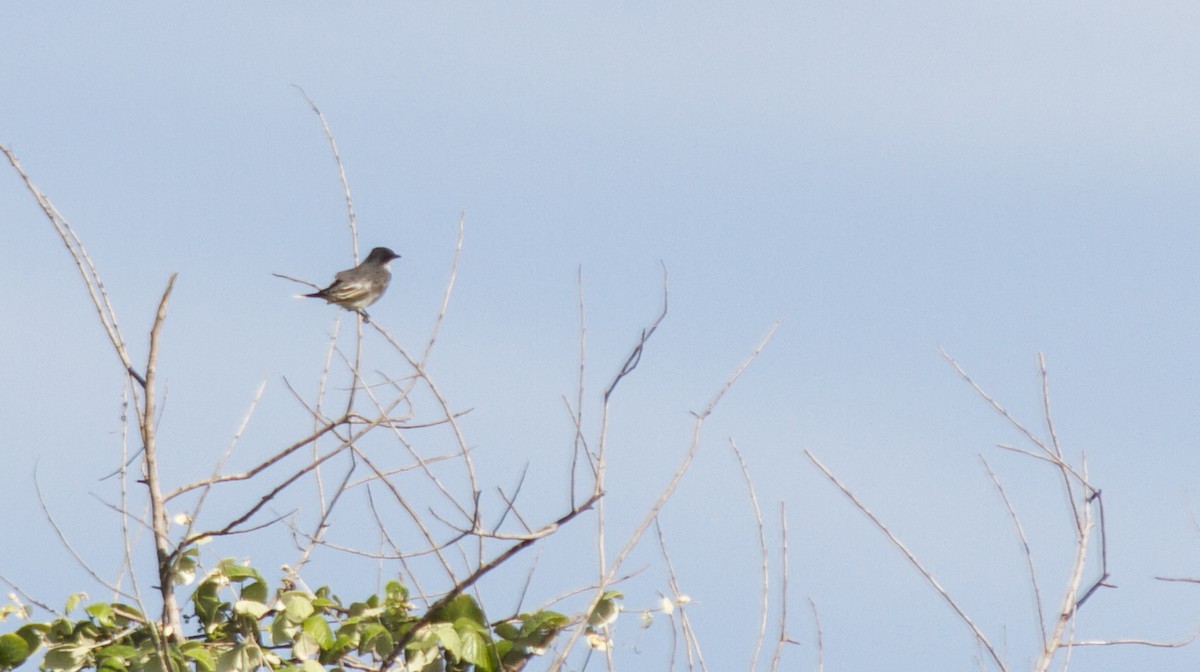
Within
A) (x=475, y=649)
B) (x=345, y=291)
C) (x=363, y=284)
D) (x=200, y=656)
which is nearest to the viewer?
(x=200, y=656)

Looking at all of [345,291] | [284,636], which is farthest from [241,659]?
[345,291]

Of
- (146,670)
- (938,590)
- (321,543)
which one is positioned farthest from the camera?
(321,543)

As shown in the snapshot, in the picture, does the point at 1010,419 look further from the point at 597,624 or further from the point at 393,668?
Answer: the point at 393,668

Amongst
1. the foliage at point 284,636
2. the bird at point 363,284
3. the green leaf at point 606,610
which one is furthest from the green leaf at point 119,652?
the bird at point 363,284

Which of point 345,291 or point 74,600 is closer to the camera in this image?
point 74,600

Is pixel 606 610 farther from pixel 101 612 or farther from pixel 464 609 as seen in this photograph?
pixel 101 612

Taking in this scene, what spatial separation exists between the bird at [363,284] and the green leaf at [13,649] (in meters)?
6.44

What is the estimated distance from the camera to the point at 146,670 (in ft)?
16.6

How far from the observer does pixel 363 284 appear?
12.8 meters

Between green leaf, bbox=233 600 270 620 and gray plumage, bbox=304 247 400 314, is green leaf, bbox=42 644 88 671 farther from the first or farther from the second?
gray plumage, bbox=304 247 400 314

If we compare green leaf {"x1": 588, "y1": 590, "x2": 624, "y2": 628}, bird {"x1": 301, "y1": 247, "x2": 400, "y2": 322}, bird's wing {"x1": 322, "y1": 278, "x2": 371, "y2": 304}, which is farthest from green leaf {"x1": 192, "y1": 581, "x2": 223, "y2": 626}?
bird's wing {"x1": 322, "y1": 278, "x2": 371, "y2": 304}

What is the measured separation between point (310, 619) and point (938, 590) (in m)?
2.23

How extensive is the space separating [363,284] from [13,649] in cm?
783

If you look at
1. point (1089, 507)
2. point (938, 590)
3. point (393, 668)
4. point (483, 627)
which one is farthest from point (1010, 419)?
point (393, 668)
